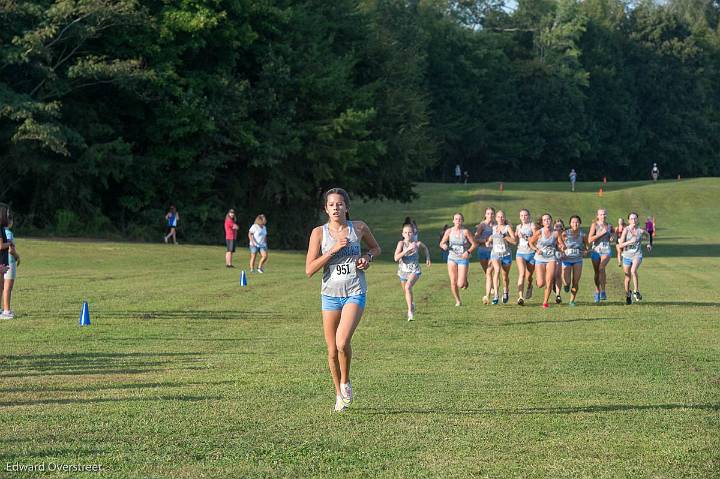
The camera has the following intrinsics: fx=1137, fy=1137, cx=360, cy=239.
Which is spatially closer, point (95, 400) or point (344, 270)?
point (344, 270)

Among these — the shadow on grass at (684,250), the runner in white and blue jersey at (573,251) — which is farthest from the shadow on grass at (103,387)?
the shadow on grass at (684,250)

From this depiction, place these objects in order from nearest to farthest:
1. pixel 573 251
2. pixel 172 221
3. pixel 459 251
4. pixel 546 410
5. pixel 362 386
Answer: pixel 546 410 < pixel 362 386 < pixel 459 251 < pixel 573 251 < pixel 172 221

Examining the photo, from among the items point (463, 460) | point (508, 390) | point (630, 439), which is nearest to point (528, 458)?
point (463, 460)

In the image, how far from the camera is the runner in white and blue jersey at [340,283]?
1053 centimetres

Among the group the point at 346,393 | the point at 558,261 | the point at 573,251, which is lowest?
the point at 346,393

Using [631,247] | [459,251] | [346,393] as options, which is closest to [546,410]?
[346,393]

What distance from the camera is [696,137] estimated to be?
110750mm

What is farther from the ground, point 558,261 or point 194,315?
point 558,261

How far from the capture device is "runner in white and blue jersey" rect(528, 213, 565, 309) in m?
23.1

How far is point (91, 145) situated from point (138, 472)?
4087 cm

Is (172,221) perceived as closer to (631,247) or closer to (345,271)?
(631,247)

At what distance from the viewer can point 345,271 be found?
1059 cm

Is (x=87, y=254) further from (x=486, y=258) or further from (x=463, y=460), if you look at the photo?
(x=463, y=460)

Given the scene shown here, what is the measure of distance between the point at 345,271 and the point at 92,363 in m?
4.99
